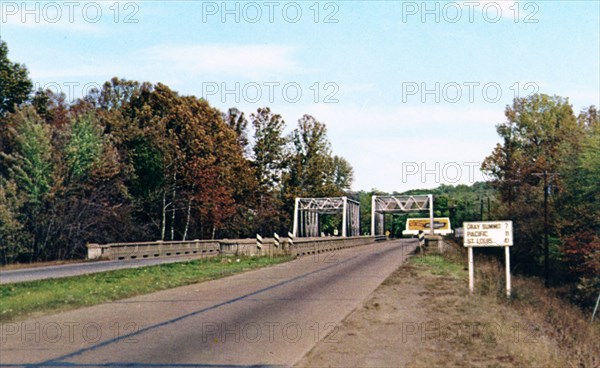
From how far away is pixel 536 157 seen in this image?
82.9 metres

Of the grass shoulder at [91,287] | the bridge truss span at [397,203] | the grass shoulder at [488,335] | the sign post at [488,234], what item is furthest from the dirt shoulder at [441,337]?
the bridge truss span at [397,203]

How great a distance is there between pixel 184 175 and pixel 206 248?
37.1ft

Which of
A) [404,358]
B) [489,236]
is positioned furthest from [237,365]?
[489,236]

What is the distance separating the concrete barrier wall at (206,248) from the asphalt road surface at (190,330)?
17.3 m

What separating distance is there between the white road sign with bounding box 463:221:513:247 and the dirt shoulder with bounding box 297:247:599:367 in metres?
1.54

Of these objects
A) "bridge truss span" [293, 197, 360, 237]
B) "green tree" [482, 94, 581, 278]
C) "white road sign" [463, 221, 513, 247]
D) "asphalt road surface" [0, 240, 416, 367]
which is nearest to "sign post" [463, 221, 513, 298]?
"white road sign" [463, 221, 513, 247]

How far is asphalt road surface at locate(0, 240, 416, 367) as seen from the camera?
955 centimetres

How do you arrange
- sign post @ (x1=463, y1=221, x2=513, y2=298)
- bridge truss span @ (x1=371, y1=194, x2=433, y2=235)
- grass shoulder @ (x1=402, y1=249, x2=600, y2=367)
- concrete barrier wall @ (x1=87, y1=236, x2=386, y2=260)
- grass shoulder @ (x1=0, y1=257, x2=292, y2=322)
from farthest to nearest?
bridge truss span @ (x1=371, y1=194, x2=433, y2=235) < concrete barrier wall @ (x1=87, y1=236, x2=386, y2=260) < sign post @ (x1=463, y1=221, x2=513, y2=298) < grass shoulder @ (x1=0, y1=257, x2=292, y2=322) < grass shoulder @ (x1=402, y1=249, x2=600, y2=367)

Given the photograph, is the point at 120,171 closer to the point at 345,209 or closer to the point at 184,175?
→ the point at 184,175

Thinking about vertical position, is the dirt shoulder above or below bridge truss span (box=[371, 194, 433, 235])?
below

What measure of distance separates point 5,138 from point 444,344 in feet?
135

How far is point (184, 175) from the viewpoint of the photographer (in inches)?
2483

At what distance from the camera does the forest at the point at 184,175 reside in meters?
43.6

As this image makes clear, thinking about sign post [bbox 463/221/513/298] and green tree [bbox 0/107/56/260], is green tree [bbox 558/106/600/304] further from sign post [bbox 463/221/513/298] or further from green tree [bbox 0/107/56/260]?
green tree [bbox 0/107/56/260]
